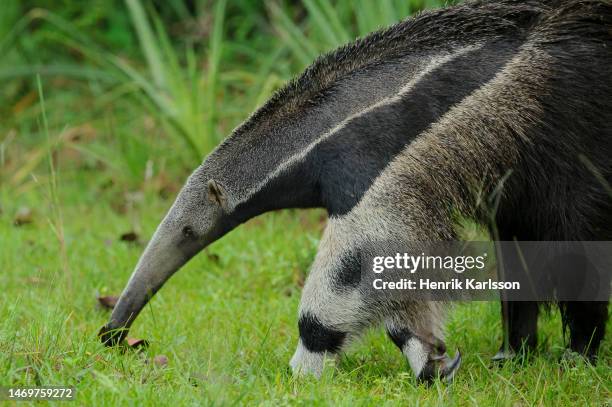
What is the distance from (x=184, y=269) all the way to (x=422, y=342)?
2.56 meters

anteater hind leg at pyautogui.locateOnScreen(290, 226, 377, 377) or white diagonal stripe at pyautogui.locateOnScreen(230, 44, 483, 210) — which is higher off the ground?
white diagonal stripe at pyautogui.locateOnScreen(230, 44, 483, 210)

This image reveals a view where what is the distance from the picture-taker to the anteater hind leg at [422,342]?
4.16 metres

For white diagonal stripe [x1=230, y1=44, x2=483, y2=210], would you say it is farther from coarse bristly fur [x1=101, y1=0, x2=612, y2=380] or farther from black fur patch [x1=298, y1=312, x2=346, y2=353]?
black fur patch [x1=298, y1=312, x2=346, y2=353]

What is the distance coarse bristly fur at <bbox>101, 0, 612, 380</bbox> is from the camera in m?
4.09

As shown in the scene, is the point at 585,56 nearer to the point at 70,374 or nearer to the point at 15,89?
the point at 70,374

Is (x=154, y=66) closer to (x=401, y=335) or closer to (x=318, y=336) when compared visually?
(x=318, y=336)

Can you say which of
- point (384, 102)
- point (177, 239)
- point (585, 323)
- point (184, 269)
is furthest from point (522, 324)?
point (184, 269)

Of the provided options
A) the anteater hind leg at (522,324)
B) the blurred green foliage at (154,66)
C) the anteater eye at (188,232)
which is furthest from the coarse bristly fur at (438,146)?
the blurred green foliage at (154,66)

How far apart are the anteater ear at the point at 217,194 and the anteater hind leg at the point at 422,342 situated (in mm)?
1011

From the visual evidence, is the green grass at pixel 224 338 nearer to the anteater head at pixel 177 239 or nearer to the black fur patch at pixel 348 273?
the anteater head at pixel 177 239

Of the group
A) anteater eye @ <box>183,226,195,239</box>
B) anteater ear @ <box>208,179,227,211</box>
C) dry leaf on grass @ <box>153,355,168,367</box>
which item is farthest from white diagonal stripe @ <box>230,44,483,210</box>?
dry leaf on grass @ <box>153,355,168,367</box>

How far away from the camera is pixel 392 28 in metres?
4.46

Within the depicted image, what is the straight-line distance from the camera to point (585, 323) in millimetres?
4539

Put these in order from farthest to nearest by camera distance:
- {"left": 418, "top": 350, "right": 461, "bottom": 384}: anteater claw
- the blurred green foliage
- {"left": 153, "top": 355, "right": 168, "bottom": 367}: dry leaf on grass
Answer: the blurred green foliage < {"left": 153, "top": 355, "right": 168, "bottom": 367}: dry leaf on grass < {"left": 418, "top": 350, "right": 461, "bottom": 384}: anteater claw
